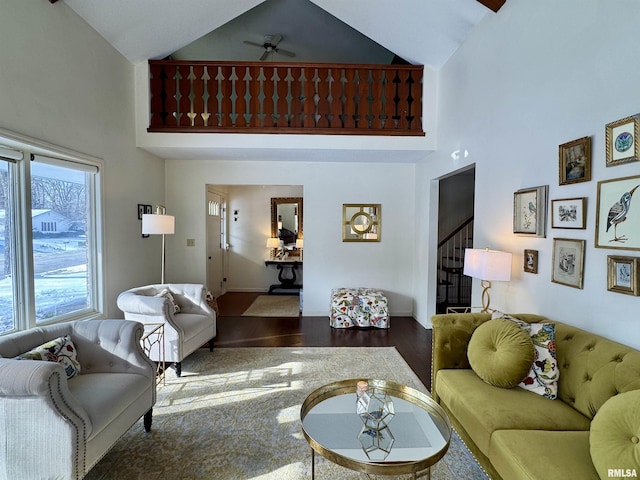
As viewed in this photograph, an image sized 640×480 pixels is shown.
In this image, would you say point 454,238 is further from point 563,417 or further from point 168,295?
point 168,295

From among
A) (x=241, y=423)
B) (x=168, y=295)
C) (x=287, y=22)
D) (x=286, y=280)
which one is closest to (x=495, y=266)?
(x=241, y=423)

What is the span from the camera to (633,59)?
68.7 inches

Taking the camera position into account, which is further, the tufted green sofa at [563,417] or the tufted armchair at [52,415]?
the tufted armchair at [52,415]

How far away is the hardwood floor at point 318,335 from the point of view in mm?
4016

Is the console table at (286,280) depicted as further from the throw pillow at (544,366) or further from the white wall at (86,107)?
the throw pillow at (544,366)

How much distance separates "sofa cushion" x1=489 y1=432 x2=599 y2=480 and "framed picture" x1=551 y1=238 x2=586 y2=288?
3.10ft

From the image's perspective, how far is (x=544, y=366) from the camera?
196 cm

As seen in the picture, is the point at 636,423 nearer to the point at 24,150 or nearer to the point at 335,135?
the point at 335,135

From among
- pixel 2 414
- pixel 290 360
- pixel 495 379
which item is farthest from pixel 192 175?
pixel 495 379

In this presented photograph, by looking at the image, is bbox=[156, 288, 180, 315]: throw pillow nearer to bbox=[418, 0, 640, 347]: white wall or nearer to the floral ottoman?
the floral ottoman

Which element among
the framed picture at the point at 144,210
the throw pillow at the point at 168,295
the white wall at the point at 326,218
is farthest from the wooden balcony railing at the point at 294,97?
the throw pillow at the point at 168,295

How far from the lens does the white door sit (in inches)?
236

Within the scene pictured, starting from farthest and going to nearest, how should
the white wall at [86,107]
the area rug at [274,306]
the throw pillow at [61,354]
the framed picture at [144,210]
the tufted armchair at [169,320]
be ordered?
the area rug at [274,306], the framed picture at [144,210], the tufted armchair at [169,320], the white wall at [86,107], the throw pillow at [61,354]

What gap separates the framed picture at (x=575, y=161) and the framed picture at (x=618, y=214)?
14cm
